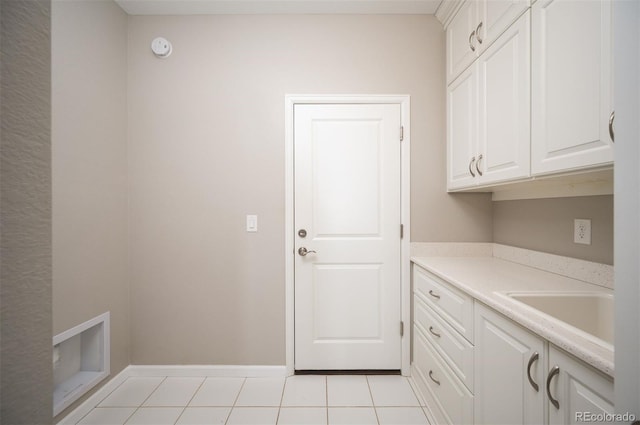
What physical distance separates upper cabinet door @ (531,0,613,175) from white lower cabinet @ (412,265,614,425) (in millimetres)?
653

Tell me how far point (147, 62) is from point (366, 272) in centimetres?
226

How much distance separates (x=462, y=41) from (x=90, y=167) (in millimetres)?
2487

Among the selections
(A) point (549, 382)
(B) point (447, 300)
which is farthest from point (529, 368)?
(B) point (447, 300)

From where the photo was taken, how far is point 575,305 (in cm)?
114

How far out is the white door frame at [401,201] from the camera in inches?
80.0

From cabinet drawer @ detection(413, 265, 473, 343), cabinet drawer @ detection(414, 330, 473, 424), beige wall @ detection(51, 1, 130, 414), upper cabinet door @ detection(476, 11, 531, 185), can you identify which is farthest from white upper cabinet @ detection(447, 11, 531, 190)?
beige wall @ detection(51, 1, 130, 414)

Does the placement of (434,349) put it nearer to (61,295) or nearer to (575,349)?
(575,349)

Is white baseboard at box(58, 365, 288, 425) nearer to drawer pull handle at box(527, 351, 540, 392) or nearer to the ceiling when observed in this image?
drawer pull handle at box(527, 351, 540, 392)

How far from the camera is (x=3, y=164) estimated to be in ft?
1.08

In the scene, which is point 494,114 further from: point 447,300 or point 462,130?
point 447,300

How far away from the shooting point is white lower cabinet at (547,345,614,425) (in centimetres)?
68

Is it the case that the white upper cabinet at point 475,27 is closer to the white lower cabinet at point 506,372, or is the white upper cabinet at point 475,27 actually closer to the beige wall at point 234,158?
the beige wall at point 234,158

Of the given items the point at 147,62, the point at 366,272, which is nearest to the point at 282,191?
the point at 366,272

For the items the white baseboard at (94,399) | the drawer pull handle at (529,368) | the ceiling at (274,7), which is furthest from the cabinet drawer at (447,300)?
the white baseboard at (94,399)
